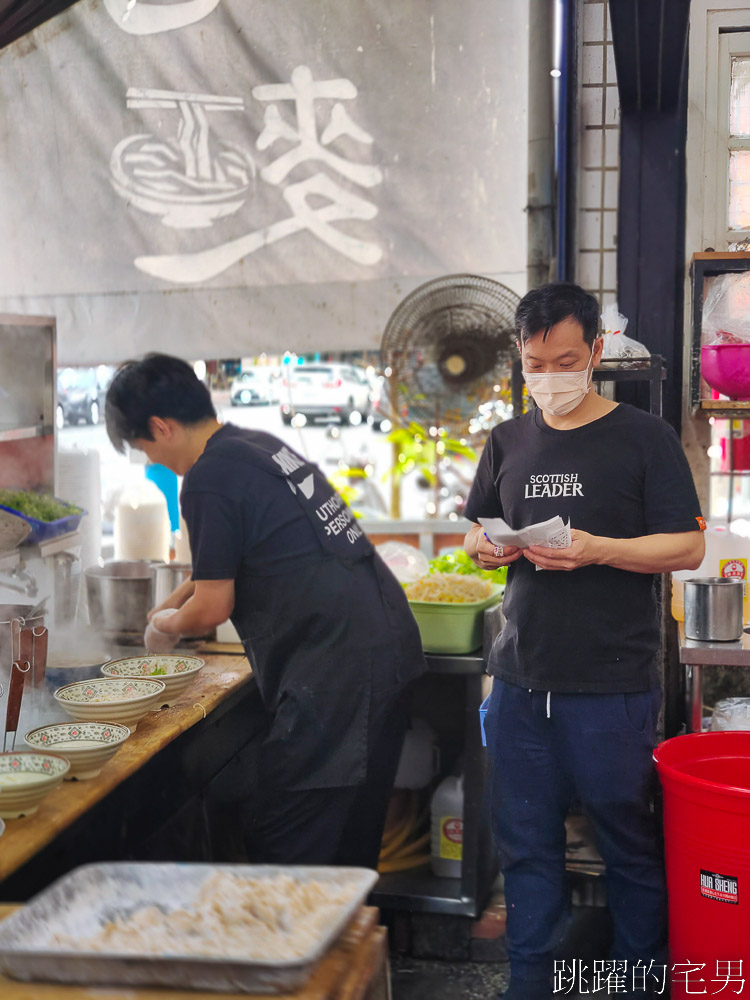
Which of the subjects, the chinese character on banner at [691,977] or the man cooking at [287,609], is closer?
the chinese character on banner at [691,977]

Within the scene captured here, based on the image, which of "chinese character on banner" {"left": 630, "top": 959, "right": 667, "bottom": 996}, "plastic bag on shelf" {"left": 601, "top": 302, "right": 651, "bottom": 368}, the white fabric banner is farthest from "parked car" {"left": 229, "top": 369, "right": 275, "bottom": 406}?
"chinese character on banner" {"left": 630, "top": 959, "right": 667, "bottom": 996}

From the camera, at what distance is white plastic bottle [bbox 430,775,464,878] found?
11.3 ft

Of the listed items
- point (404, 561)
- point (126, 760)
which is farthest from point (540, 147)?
point (126, 760)

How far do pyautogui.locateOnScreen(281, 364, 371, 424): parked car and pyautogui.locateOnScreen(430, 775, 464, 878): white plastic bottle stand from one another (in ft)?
5.98

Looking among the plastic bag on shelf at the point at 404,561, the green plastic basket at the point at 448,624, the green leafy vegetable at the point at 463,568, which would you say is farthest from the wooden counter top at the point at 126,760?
the green leafy vegetable at the point at 463,568

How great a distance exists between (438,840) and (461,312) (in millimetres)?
2028

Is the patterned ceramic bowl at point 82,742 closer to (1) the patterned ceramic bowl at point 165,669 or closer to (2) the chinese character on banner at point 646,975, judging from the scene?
(1) the patterned ceramic bowl at point 165,669

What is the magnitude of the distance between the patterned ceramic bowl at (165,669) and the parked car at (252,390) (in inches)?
65.0

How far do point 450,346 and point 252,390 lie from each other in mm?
1017

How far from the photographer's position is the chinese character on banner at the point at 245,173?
3795 mm

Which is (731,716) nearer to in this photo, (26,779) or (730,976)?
(730,976)

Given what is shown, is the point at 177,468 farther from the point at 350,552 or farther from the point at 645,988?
the point at 645,988

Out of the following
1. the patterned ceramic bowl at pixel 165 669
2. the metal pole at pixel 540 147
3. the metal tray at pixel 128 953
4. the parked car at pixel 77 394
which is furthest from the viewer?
the parked car at pixel 77 394

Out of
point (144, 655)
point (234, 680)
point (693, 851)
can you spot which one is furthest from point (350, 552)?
point (693, 851)
